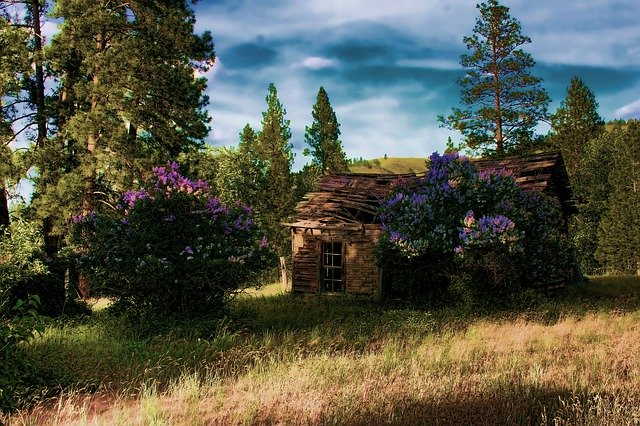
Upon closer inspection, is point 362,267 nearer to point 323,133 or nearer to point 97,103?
point 97,103

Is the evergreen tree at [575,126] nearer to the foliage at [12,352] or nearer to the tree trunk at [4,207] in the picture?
the tree trunk at [4,207]

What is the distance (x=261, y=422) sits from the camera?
4973 mm

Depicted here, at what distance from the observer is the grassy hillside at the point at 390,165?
11188cm

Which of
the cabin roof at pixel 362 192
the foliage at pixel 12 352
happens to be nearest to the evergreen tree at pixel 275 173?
the cabin roof at pixel 362 192

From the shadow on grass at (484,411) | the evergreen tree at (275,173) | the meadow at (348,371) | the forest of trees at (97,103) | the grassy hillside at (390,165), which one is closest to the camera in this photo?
the shadow on grass at (484,411)

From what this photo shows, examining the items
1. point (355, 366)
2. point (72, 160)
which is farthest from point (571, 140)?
point (355, 366)

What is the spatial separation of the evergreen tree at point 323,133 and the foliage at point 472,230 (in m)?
31.9

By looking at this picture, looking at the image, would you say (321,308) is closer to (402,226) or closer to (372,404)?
(402,226)

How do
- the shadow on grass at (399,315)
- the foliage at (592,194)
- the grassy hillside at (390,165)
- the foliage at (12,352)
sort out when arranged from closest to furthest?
the foliage at (12,352)
the shadow on grass at (399,315)
the foliage at (592,194)
the grassy hillside at (390,165)

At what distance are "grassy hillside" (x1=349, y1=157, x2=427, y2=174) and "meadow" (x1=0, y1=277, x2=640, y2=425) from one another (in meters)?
96.8

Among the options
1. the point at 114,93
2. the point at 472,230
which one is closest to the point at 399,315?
the point at 472,230

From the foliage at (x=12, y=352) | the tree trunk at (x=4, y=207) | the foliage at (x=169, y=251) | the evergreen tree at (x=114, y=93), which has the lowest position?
the foliage at (x=12, y=352)

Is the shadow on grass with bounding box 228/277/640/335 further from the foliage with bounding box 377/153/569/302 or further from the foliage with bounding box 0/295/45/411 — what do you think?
the foliage with bounding box 0/295/45/411

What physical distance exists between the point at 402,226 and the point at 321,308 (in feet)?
11.8
